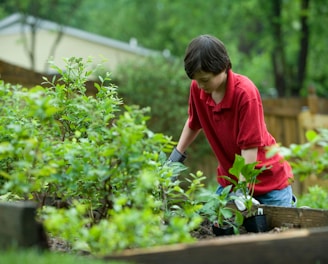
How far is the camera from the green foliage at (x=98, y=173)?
2.87 meters

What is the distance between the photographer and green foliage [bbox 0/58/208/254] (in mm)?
2867

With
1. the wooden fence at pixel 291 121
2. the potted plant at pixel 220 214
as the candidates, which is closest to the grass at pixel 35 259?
the potted plant at pixel 220 214

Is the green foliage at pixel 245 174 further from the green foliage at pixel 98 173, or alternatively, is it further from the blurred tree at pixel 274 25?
the blurred tree at pixel 274 25

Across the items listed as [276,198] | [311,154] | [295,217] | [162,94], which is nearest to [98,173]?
[311,154]

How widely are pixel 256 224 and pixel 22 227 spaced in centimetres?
175

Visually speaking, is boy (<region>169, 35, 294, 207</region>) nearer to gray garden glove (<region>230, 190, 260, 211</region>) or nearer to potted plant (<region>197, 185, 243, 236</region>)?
gray garden glove (<region>230, 190, 260, 211</region>)

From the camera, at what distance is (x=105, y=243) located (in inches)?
111

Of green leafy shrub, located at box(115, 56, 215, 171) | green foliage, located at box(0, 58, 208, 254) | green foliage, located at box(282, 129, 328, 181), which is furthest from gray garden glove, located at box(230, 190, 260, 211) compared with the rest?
green leafy shrub, located at box(115, 56, 215, 171)

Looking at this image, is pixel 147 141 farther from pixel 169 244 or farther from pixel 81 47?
pixel 81 47

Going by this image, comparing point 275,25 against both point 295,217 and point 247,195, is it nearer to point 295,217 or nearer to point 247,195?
point 247,195

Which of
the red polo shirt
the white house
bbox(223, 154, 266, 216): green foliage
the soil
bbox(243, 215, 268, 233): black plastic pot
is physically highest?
the white house

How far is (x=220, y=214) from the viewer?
4.00 m

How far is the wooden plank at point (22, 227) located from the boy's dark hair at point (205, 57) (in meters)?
1.63

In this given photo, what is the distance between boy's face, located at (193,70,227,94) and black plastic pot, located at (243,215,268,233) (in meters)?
0.83
